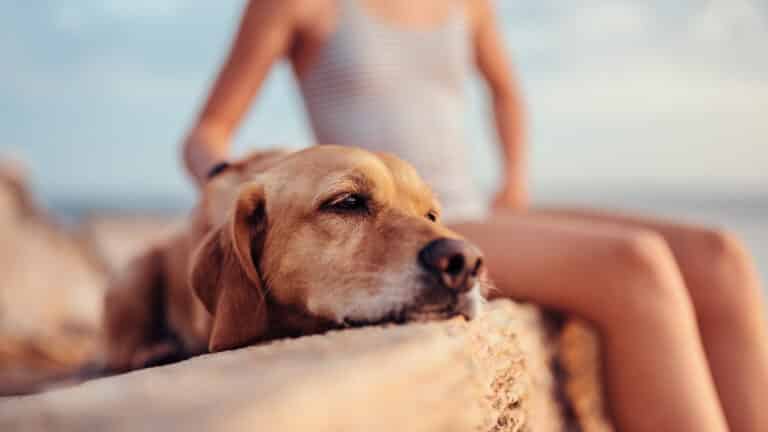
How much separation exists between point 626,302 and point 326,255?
837mm

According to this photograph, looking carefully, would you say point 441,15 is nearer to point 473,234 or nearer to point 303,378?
point 473,234

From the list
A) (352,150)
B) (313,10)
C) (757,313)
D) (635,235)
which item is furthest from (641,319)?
(313,10)

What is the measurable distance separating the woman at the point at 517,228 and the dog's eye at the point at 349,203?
0.55 metres

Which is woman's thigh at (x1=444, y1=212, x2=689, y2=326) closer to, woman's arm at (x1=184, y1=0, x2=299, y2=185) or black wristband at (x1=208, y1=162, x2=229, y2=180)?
black wristband at (x1=208, y1=162, x2=229, y2=180)

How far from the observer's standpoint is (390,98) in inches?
109

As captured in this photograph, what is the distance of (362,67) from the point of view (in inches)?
108

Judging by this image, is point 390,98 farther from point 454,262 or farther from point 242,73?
point 454,262

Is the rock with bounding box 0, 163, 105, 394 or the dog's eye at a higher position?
the dog's eye

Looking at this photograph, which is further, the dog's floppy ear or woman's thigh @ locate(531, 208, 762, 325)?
woman's thigh @ locate(531, 208, 762, 325)

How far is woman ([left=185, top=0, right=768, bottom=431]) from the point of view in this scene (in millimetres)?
1857

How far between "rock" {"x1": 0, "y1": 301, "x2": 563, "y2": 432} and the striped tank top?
4.45 feet

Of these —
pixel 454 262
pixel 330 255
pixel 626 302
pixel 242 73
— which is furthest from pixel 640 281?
pixel 242 73

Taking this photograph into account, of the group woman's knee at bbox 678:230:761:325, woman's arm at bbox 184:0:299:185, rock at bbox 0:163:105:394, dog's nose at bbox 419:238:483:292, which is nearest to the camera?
dog's nose at bbox 419:238:483:292

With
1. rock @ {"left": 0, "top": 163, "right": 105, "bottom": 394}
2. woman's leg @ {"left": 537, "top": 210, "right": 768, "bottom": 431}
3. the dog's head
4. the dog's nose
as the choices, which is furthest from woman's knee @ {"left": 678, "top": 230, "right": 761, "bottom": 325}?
rock @ {"left": 0, "top": 163, "right": 105, "bottom": 394}
